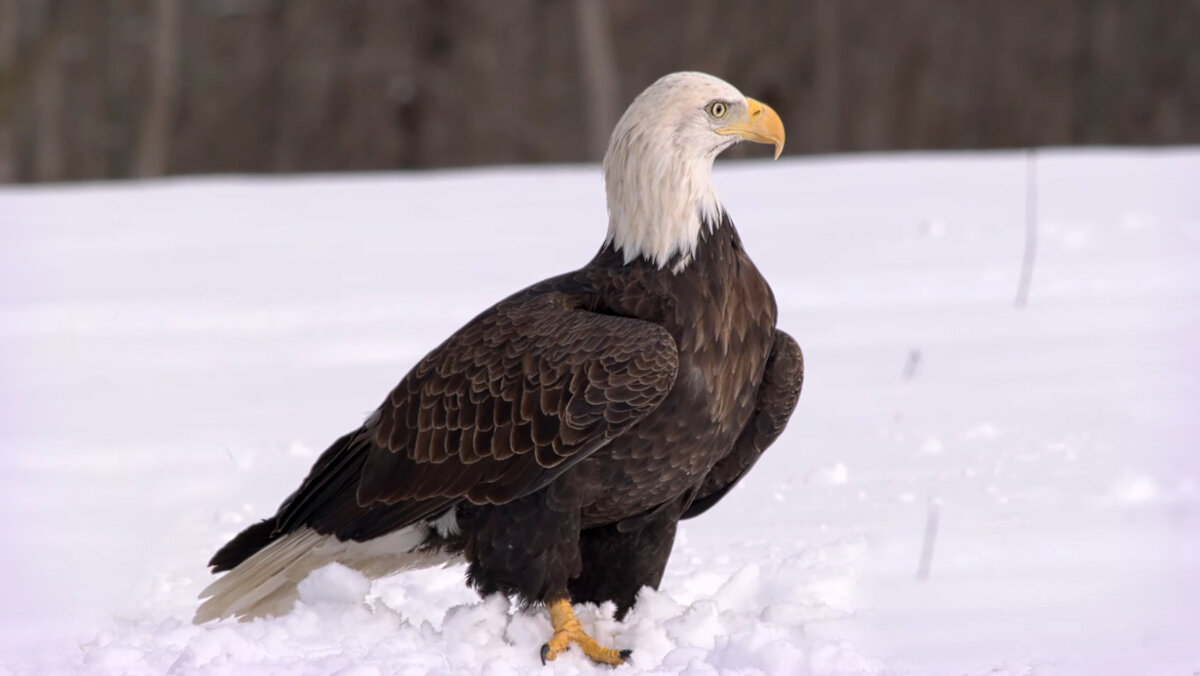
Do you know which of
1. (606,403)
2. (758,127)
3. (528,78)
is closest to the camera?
(606,403)

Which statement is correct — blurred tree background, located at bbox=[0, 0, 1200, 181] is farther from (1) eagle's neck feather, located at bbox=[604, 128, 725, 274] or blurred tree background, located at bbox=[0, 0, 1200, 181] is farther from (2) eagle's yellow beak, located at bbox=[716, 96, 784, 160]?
(1) eagle's neck feather, located at bbox=[604, 128, 725, 274]

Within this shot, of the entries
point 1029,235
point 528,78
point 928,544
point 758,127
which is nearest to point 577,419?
point 758,127

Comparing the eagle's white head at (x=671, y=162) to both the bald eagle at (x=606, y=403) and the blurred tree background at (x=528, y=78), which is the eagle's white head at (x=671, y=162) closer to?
the bald eagle at (x=606, y=403)

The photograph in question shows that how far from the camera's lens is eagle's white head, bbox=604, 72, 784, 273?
450 cm

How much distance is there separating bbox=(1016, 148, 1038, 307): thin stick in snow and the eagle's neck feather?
442 centimetres

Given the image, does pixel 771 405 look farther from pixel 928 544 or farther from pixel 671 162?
pixel 928 544

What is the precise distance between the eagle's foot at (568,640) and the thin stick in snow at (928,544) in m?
1.06

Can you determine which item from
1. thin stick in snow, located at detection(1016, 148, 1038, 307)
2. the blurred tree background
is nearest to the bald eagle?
thin stick in snow, located at detection(1016, 148, 1038, 307)

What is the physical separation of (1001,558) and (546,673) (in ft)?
5.54

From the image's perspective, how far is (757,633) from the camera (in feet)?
13.3

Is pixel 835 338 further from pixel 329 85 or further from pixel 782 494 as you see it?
pixel 329 85

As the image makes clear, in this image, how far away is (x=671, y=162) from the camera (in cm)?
452

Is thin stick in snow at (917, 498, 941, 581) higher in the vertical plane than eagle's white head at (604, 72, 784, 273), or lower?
lower

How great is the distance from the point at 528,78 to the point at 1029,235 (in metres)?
18.5
